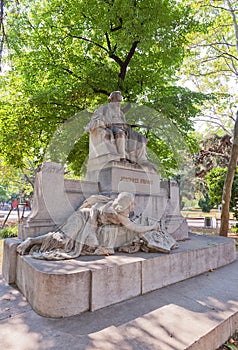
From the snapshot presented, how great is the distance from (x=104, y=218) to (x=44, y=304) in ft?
5.22

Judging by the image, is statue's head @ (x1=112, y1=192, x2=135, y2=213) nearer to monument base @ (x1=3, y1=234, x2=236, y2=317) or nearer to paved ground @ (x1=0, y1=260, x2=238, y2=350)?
monument base @ (x1=3, y1=234, x2=236, y2=317)

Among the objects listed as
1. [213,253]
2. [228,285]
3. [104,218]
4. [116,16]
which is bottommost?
[228,285]

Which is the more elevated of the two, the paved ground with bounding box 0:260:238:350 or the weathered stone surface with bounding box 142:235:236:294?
the weathered stone surface with bounding box 142:235:236:294

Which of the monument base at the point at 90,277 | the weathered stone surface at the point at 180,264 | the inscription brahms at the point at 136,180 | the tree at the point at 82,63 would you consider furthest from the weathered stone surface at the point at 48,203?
the tree at the point at 82,63

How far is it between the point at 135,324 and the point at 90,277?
73 centimetres

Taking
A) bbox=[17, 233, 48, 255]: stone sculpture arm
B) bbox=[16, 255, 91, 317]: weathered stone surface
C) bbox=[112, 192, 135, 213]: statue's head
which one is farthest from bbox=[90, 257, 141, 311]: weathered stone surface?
bbox=[17, 233, 48, 255]: stone sculpture arm

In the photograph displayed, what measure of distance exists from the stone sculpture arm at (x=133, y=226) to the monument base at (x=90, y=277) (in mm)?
473

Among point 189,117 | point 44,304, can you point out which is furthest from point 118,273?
point 189,117

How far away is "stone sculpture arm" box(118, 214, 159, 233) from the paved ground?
3.56 feet

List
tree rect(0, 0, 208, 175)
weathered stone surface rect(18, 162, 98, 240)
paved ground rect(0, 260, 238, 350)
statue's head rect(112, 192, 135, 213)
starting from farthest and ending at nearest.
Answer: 1. tree rect(0, 0, 208, 175)
2. weathered stone surface rect(18, 162, 98, 240)
3. statue's head rect(112, 192, 135, 213)
4. paved ground rect(0, 260, 238, 350)

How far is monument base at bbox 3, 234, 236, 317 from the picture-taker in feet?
8.30

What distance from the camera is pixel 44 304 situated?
8.29 ft

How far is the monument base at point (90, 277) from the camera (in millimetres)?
2529

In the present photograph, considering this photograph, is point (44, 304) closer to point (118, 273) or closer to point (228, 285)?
point (118, 273)
